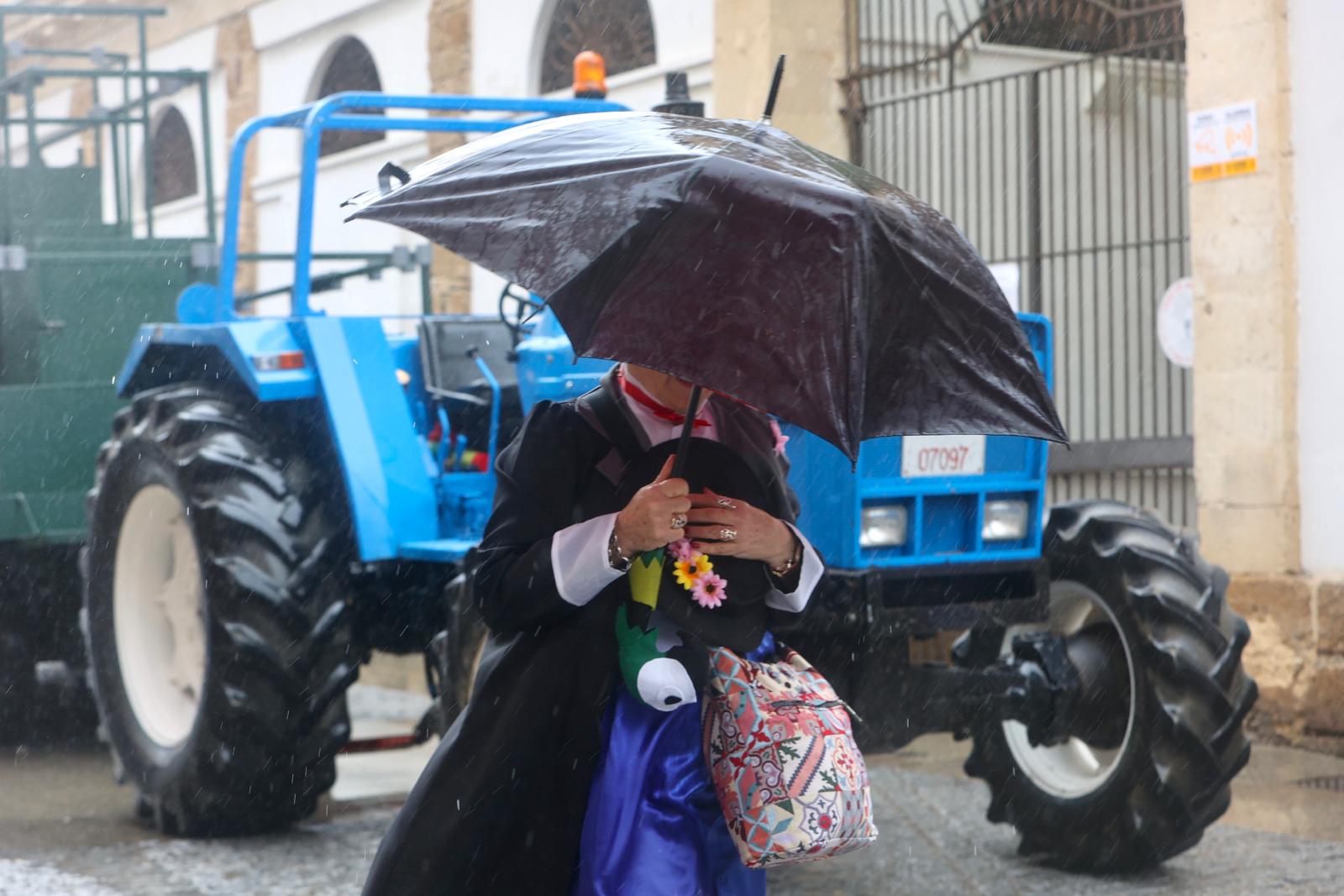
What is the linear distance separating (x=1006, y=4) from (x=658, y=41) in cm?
213

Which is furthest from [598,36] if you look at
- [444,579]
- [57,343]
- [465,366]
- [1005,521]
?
[1005,521]

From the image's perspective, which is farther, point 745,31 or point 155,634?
→ point 745,31

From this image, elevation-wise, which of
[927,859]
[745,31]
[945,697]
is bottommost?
[927,859]

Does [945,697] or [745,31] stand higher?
[745,31]

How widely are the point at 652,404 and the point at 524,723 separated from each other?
21.8 inches

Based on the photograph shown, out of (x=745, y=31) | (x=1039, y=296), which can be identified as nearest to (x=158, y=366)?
(x=745, y=31)

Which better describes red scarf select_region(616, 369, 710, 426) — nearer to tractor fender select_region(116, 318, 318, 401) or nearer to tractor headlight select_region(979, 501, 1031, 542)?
tractor headlight select_region(979, 501, 1031, 542)

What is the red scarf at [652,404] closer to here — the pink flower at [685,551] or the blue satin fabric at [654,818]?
the pink flower at [685,551]

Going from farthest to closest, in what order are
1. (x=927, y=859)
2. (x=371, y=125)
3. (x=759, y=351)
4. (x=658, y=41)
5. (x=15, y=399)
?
(x=658, y=41) → (x=15, y=399) → (x=371, y=125) → (x=927, y=859) → (x=759, y=351)

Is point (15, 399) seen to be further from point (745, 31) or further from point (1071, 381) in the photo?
point (1071, 381)

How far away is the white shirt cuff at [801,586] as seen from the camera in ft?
9.68

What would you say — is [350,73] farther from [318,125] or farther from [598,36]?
[318,125]

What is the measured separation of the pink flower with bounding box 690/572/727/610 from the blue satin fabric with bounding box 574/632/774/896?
7.0 inches

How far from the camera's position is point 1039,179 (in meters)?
10.1
